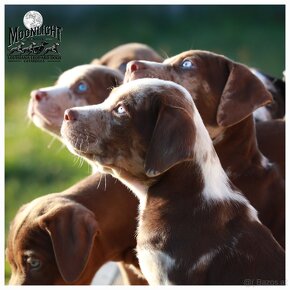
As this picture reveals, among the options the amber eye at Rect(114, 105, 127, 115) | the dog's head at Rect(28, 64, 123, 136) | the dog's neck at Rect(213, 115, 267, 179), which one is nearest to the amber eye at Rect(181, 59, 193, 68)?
the dog's neck at Rect(213, 115, 267, 179)

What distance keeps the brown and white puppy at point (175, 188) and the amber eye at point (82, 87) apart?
1.92 m

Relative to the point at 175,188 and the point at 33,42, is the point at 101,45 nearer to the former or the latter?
the point at 33,42

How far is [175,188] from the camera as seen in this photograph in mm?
5016

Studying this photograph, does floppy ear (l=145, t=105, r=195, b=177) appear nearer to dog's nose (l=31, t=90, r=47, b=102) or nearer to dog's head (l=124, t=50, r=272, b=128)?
dog's head (l=124, t=50, r=272, b=128)

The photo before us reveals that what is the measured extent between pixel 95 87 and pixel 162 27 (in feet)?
23.2

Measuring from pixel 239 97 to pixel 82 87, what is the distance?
1512mm

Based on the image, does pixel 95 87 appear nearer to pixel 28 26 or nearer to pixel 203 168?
pixel 28 26

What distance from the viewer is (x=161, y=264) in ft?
16.1

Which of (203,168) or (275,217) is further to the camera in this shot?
(275,217)

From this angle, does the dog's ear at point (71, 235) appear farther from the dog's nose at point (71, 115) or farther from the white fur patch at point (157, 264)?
the dog's nose at point (71, 115)

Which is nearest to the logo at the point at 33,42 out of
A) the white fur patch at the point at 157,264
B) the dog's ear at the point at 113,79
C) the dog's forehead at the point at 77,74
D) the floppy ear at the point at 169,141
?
the dog's forehead at the point at 77,74

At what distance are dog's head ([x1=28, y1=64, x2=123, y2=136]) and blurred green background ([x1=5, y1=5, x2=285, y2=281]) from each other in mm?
2125

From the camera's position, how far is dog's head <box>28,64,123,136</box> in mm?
6984
